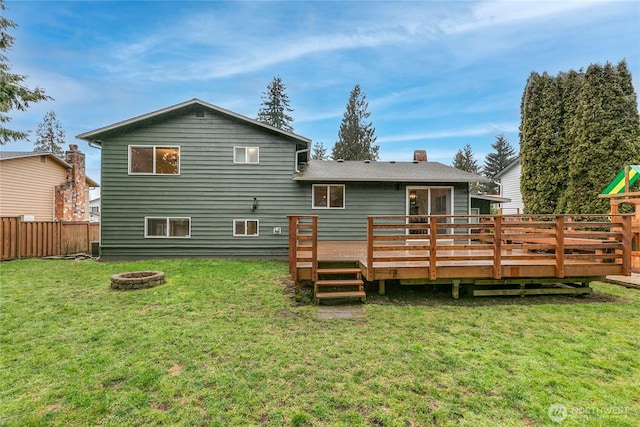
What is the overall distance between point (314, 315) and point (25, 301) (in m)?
5.24

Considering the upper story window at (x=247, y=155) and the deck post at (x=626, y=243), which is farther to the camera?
the upper story window at (x=247, y=155)

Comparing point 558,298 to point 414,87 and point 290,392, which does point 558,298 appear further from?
point 414,87

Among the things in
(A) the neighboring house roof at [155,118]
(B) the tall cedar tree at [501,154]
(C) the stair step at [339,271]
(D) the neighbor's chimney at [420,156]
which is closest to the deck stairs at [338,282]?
(C) the stair step at [339,271]

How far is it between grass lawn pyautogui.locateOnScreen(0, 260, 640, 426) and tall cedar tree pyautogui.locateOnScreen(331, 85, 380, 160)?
75.3ft

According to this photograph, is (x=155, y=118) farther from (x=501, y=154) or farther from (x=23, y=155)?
(x=501, y=154)

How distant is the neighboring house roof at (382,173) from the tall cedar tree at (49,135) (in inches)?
1545

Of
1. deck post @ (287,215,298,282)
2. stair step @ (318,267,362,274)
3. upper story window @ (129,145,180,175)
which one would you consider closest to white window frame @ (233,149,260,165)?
upper story window @ (129,145,180,175)

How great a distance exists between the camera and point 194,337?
359 cm

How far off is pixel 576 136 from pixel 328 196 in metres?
11.7

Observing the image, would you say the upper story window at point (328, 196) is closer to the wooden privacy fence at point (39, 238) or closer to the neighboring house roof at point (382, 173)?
the neighboring house roof at point (382, 173)

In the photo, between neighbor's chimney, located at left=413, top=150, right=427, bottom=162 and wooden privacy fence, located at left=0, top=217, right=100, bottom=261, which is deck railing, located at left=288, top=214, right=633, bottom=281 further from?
wooden privacy fence, located at left=0, top=217, right=100, bottom=261

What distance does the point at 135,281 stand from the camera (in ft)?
18.9

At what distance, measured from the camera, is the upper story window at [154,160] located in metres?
9.63

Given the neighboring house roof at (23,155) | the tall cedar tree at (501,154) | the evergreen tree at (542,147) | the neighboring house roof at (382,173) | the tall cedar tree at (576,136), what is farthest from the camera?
the tall cedar tree at (501,154)
